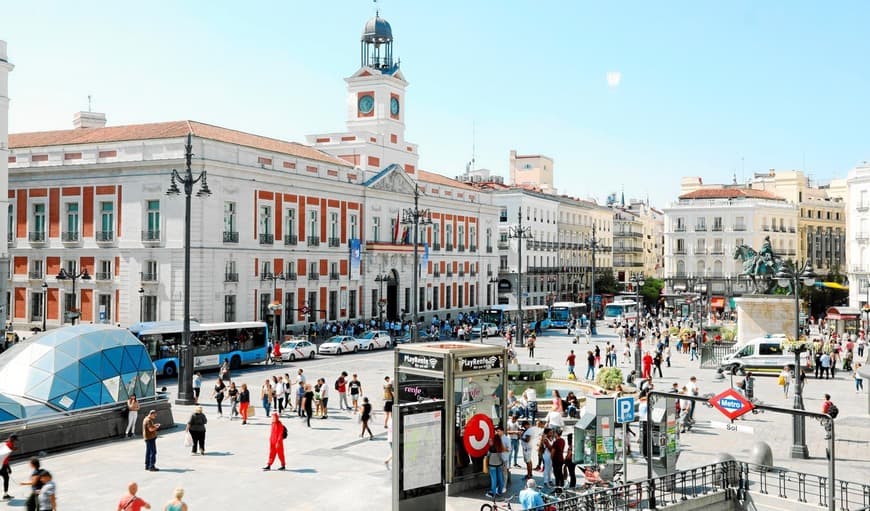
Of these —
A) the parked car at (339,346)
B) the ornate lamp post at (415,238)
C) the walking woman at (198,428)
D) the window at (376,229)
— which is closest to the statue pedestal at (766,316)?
the ornate lamp post at (415,238)

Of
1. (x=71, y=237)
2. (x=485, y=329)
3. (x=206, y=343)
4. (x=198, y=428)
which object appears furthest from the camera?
(x=485, y=329)

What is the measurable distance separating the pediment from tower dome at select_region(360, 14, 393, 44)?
10631 mm

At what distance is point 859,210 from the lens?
211 feet

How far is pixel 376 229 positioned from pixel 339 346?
19.1 m

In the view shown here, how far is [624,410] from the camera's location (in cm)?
1725

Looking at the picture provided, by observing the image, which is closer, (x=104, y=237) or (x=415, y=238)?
(x=415, y=238)

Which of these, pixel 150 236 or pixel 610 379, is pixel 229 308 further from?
pixel 610 379

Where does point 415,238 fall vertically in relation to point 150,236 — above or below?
below

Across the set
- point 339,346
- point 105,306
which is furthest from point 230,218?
point 339,346

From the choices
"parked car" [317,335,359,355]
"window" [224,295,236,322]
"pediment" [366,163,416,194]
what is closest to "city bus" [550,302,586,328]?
"pediment" [366,163,416,194]

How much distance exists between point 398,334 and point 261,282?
907 centimetres

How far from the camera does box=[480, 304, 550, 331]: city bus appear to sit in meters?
64.6

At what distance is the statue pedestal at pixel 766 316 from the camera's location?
41.8 m

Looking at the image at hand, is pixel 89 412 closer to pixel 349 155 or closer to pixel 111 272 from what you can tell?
pixel 111 272
